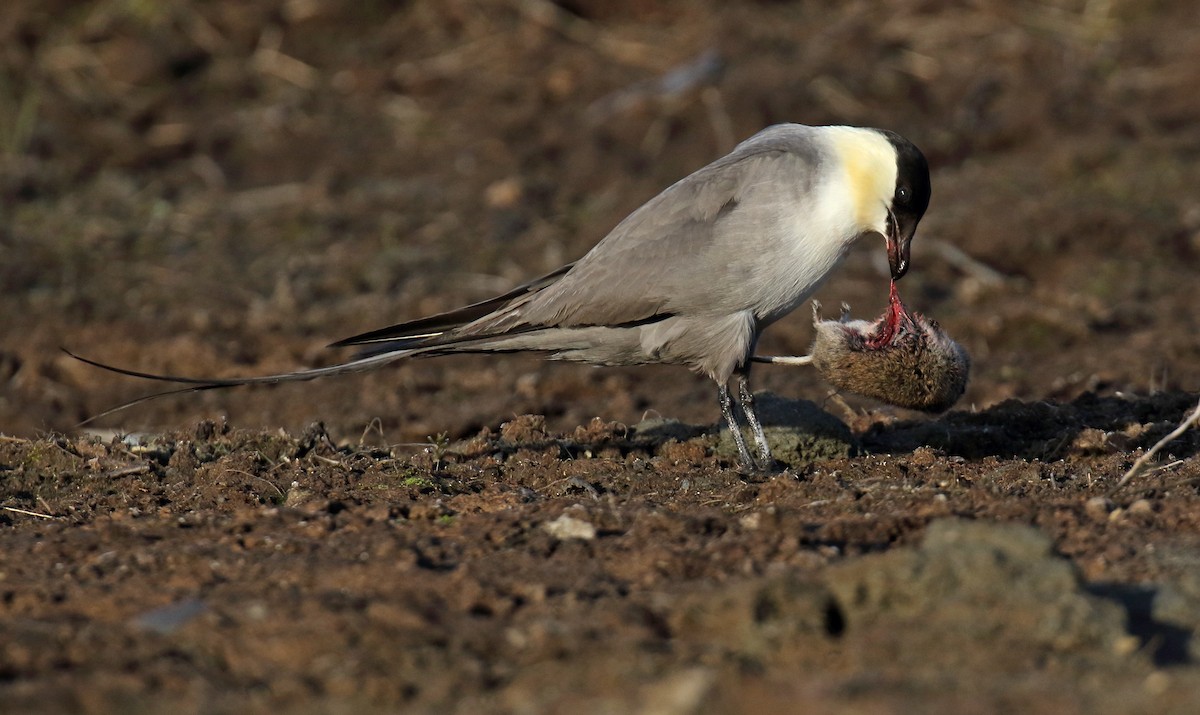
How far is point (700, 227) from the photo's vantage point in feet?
19.0

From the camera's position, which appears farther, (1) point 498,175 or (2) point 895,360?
(1) point 498,175

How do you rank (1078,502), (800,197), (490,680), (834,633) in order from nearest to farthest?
(490,680), (834,633), (1078,502), (800,197)

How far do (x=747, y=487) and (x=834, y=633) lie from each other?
1657 mm

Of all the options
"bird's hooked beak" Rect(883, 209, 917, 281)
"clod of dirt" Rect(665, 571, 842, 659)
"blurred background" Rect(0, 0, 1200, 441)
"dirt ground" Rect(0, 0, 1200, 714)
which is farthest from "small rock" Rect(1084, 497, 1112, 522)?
"blurred background" Rect(0, 0, 1200, 441)

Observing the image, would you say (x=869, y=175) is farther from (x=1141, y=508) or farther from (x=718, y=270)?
(x=1141, y=508)

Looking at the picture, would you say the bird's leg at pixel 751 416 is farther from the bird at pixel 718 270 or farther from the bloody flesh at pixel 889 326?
the bloody flesh at pixel 889 326

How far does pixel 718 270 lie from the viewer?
18.7 feet

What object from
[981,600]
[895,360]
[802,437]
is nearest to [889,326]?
[895,360]

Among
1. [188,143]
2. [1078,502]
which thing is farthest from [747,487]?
[188,143]

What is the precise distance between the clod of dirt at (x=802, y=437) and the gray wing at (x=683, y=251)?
1.84 feet

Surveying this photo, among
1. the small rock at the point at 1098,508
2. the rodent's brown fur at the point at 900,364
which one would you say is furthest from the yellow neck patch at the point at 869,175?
the small rock at the point at 1098,508

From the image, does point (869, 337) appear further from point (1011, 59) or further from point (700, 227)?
point (1011, 59)

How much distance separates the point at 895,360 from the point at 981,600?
238 centimetres

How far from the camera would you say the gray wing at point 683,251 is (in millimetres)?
5719
